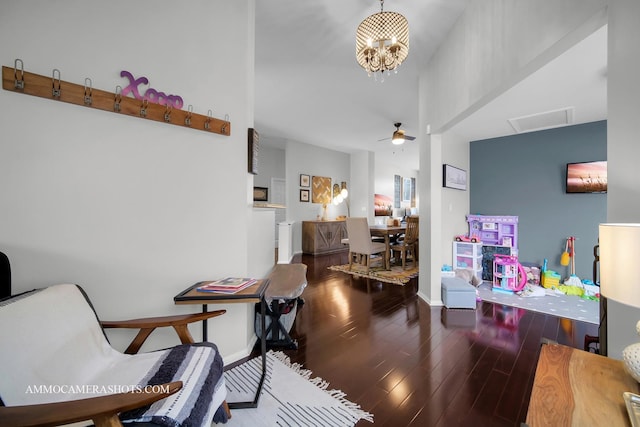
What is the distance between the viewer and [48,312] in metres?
1.04

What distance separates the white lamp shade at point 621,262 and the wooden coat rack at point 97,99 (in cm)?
205

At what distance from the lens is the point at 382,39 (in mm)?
1857

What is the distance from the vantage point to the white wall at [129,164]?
1.24 meters

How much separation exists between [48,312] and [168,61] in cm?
155

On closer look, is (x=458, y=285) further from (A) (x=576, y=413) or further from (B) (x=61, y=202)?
(B) (x=61, y=202)

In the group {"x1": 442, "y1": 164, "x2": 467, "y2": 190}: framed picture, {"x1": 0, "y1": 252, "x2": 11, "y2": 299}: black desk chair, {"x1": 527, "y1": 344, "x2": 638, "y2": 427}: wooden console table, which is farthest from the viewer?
{"x1": 442, "y1": 164, "x2": 467, "y2": 190}: framed picture

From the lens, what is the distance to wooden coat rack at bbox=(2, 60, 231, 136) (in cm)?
120

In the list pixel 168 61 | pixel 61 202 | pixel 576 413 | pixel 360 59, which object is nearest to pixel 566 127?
pixel 360 59

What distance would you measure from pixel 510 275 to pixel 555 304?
0.59m

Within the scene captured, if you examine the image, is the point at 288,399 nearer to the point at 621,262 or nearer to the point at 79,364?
the point at 79,364

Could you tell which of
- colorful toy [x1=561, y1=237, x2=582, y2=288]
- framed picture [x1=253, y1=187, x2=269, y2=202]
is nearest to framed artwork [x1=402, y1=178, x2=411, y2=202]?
framed picture [x1=253, y1=187, x2=269, y2=202]

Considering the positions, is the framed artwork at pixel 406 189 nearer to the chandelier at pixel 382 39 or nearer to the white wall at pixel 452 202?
the white wall at pixel 452 202

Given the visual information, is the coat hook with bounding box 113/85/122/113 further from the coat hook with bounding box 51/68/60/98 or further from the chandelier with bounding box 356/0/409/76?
the chandelier with bounding box 356/0/409/76

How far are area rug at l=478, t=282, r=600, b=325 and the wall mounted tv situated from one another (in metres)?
1.52
